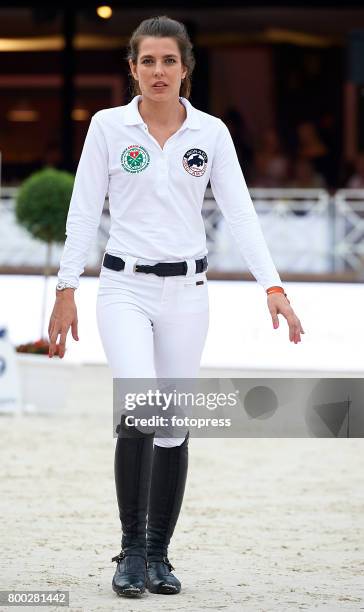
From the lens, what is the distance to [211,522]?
5.65 metres

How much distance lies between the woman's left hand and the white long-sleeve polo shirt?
0.06 meters

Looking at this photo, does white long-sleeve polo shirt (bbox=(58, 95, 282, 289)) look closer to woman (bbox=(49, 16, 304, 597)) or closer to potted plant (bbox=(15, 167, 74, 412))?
woman (bbox=(49, 16, 304, 597))

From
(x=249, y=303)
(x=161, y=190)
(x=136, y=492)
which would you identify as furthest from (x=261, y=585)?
(x=249, y=303)

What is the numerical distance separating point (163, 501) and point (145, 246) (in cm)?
76

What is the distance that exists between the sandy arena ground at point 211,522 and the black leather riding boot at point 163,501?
132mm

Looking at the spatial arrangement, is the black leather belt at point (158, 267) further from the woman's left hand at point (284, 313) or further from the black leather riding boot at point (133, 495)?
the black leather riding boot at point (133, 495)

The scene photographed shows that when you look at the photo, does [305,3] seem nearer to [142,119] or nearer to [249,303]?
[249,303]

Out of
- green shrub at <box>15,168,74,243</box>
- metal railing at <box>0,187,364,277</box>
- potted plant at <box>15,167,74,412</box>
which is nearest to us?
potted plant at <box>15,167,74,412</box>

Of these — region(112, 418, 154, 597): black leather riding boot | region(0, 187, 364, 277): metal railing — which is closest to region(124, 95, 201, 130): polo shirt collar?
region(112, 418, 154, 597): black leather riding boot

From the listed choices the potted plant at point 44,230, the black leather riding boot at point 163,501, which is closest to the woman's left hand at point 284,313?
the black leather riding boot at point 163,501

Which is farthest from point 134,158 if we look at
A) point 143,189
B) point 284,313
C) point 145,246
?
point 284,313

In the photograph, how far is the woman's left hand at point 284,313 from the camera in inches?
157

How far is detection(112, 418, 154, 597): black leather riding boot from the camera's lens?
4.02 metres

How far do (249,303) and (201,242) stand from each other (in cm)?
747
